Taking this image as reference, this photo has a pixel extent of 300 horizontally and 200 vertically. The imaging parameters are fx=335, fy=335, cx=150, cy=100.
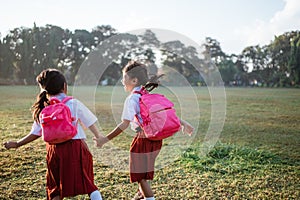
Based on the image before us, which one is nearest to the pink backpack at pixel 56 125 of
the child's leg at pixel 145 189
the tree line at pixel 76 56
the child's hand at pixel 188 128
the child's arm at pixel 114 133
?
the child's arm at pixel 114 133

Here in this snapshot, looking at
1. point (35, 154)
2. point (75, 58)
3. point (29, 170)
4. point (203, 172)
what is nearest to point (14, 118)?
point (35, 154)

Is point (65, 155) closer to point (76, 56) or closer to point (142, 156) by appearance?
point (142, 156)

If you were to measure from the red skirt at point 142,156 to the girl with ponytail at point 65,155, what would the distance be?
389mm

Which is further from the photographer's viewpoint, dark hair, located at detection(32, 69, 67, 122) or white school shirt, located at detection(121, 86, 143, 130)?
white school shirt, located at detection(121, 86, 143, 130)

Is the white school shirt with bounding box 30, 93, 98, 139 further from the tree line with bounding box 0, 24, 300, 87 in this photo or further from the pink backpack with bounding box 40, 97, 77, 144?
the tree line with bounding box 0, 24, 300, 87

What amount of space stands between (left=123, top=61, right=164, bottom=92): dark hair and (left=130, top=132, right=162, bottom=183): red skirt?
39cm

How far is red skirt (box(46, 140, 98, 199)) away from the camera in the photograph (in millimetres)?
2164

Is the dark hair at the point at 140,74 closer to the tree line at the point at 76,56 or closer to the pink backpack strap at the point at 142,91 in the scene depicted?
the pink backpack strap at the point at 142,91

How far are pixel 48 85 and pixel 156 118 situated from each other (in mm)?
769

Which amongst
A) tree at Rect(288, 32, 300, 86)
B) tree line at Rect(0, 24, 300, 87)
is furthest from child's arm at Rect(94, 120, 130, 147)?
tree at Rect(288, 32, 300, 86)

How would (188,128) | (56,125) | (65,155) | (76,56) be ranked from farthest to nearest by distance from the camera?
(76,56), (188,128), (65,155), (56,125)

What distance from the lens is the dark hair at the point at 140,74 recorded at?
2541 millimetres

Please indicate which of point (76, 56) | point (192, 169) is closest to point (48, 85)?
point (192, 169)

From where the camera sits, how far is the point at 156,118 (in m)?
2.37
